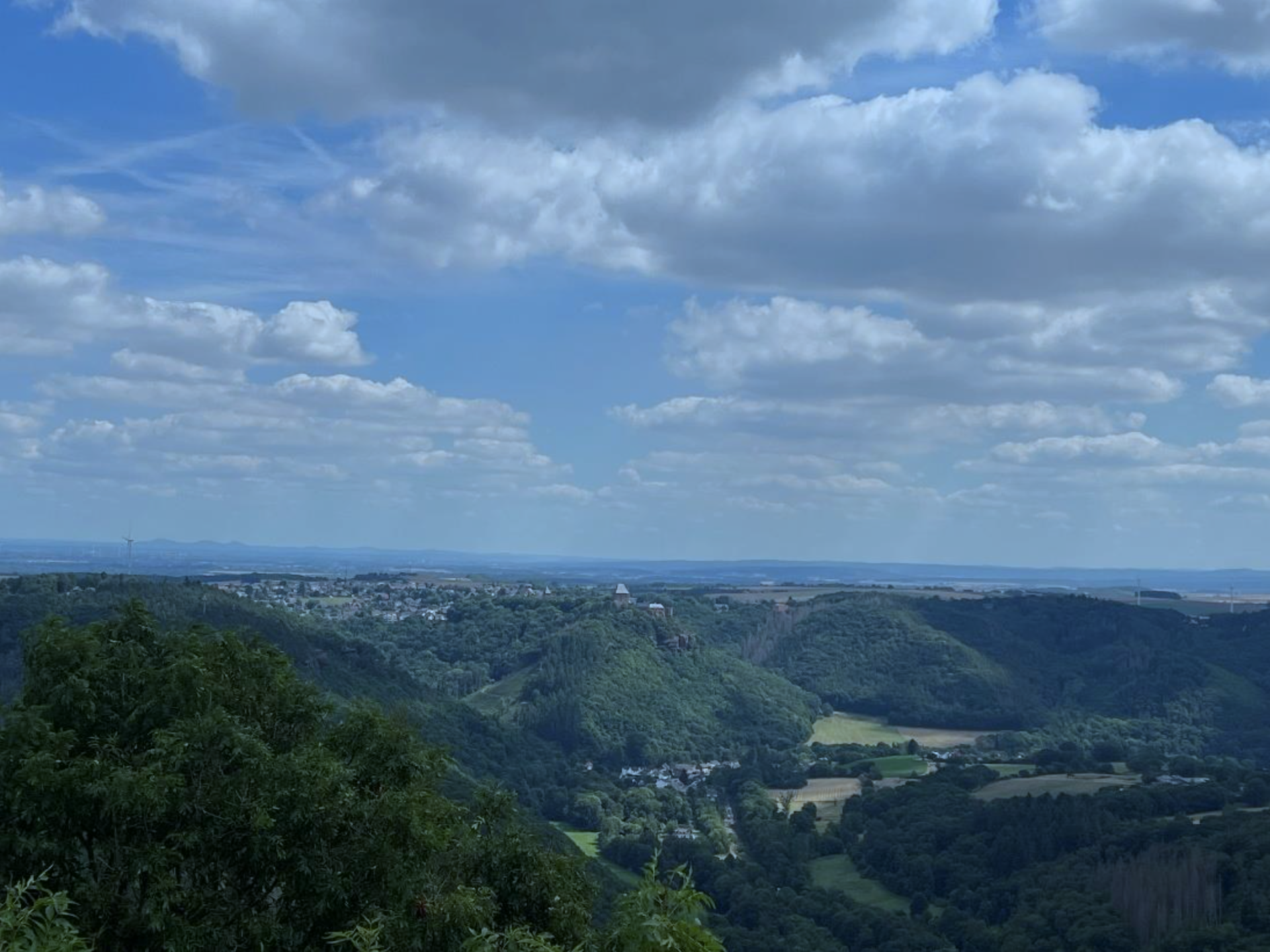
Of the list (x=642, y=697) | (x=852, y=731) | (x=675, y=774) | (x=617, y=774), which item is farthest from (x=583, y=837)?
(x=852, y=731)

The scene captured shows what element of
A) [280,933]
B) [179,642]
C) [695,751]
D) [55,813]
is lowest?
[695,751]

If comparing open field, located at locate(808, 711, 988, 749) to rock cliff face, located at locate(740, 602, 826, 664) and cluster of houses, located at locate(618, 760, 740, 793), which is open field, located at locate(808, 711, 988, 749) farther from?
rock cliff face, located at locate(740, 602, 826, 664)

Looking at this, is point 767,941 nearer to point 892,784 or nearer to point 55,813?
point 892,784

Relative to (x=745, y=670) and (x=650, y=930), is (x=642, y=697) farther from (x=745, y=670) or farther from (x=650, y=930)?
(x=650, y=930)

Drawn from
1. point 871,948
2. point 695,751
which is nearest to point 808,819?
point 871,948

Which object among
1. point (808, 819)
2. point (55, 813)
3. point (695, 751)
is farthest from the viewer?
point (695, 751)
